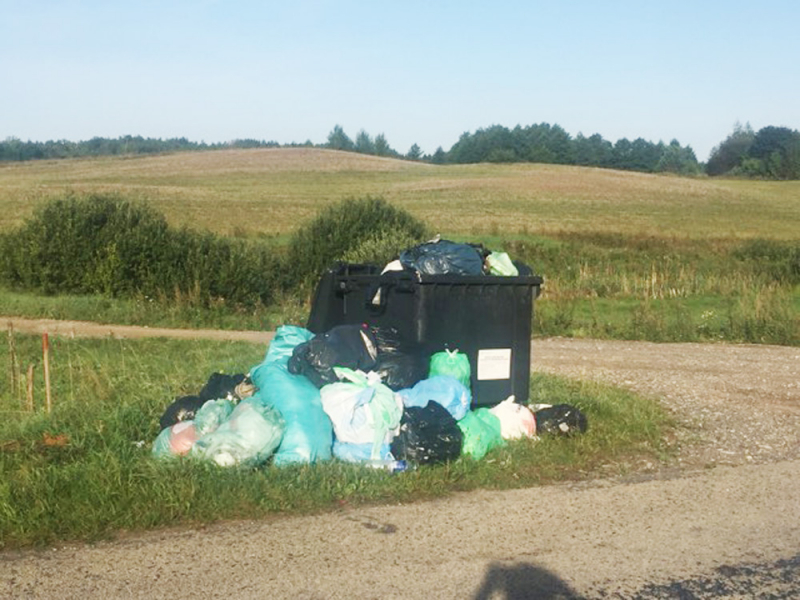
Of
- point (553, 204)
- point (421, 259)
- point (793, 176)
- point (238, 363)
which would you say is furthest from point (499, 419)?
point (793, 176)

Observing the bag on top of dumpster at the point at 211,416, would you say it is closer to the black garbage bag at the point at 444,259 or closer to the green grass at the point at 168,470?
the green grass at the point at 168,470

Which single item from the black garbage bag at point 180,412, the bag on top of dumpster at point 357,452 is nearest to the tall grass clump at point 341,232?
the black garbage bag at point 180,412

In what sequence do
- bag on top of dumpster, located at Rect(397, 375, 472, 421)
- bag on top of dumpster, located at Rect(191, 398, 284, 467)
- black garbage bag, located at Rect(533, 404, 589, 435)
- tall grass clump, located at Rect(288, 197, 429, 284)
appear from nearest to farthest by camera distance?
bag on top of dumpster, located at Rect(191, 398, 284, 467)
bag on top of dumpster, located at Rect(397, 375, 472, 421)
black garbage bag, located at Rect(533, 404, 589, 435)
tall grass clump, located at Rect(288, 197, 429, 284)

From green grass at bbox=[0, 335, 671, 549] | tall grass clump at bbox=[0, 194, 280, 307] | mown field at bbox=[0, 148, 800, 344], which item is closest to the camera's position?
green grass at bbox=[0, 335, 671, 549]

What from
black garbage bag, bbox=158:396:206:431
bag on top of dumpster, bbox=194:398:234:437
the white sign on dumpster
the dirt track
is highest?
the white sign on dumpster

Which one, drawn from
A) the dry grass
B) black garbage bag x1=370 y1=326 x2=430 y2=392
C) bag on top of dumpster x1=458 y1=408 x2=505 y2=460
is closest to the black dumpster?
black garbage bag x1=370 y1=326 x2=430 y2=392

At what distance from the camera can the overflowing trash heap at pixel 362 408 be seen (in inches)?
264

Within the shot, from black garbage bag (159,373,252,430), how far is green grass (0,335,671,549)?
20cm

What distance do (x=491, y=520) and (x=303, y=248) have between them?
20.9 metres

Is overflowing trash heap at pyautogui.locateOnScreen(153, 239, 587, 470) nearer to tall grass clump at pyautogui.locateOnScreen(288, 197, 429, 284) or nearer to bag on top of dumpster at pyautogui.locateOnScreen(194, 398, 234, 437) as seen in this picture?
bag on top of dumpster at pyautogui.locateOnScreen(194, 398, 234, 437)

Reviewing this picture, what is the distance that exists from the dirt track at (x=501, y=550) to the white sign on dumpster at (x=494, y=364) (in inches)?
58.4

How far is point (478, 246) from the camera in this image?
8820 millimetres

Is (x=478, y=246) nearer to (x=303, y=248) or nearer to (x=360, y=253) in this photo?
(x=360, y=253)

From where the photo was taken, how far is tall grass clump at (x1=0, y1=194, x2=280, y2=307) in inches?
878
